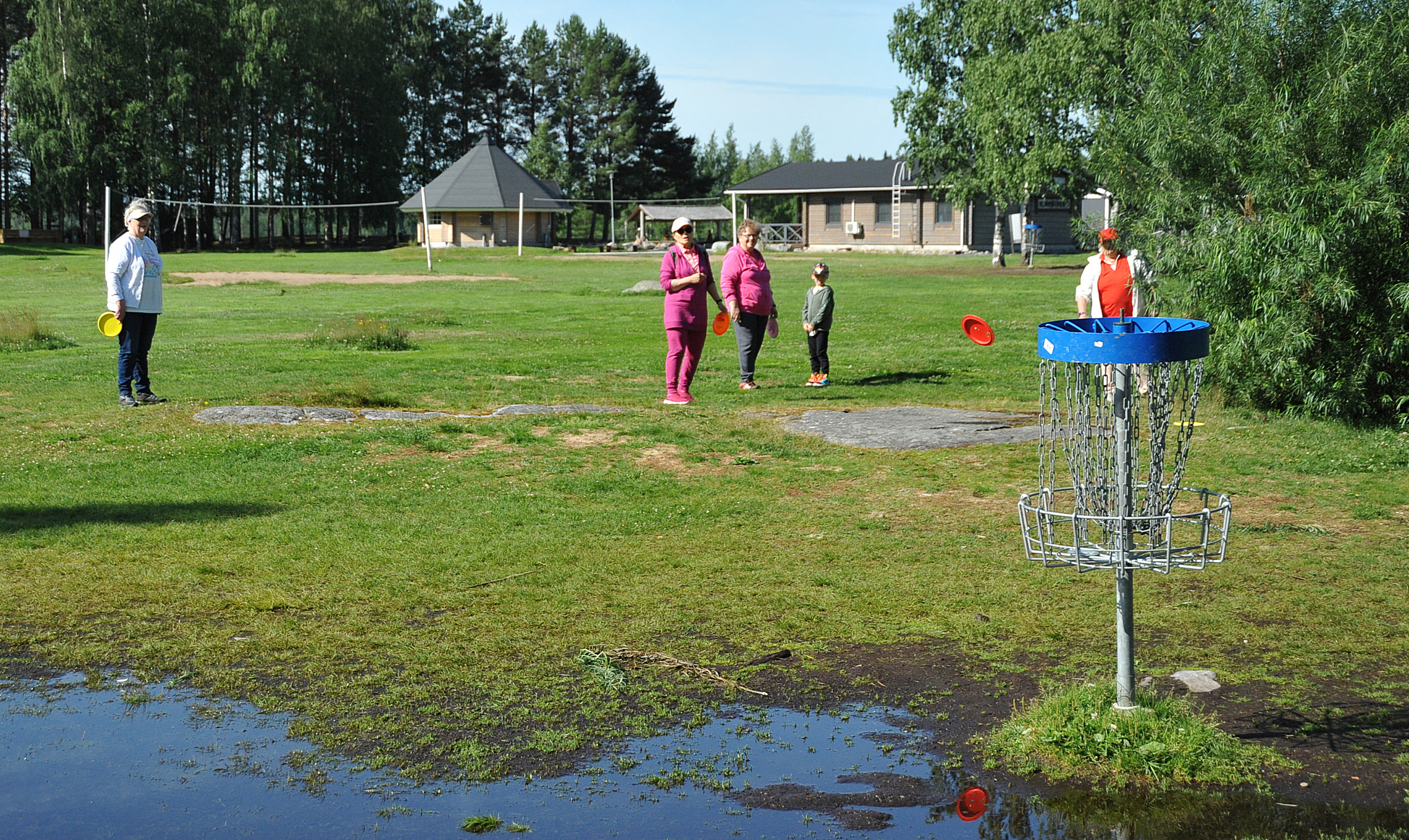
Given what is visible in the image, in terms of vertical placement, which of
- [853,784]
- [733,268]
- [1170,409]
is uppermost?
[733,268]

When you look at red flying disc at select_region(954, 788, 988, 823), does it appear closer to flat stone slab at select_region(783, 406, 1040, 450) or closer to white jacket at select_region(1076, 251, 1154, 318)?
flat stone slab at select_region(783, 406, 1040, 450)

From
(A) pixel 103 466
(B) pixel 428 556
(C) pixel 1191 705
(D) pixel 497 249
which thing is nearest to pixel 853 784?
(C) pixel 1191 705

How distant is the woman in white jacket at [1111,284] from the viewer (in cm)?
1091

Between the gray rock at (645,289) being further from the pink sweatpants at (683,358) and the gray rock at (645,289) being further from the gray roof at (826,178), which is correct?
the gray roof at (826,178)

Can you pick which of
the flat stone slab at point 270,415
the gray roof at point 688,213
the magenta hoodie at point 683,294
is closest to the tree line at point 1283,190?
the magenta hoodie at point 683,294

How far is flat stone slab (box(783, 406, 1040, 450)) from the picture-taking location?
393 inches

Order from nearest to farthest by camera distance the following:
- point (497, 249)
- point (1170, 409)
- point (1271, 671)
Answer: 1. point (1170, 409)
2. point (1271, 671)
3. point (497, 249)

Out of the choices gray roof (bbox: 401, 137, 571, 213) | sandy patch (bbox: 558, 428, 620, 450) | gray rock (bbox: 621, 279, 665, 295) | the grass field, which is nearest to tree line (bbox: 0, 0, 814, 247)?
gray roof (bbox: 401, 137, 571, 213)

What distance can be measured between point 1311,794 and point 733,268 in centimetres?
934

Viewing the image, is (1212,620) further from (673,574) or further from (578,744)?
(578,744)

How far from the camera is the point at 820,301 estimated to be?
1362cm

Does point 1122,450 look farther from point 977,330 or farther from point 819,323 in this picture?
point 819,323

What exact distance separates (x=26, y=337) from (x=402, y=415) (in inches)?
359

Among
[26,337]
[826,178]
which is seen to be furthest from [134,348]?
[826,178]
